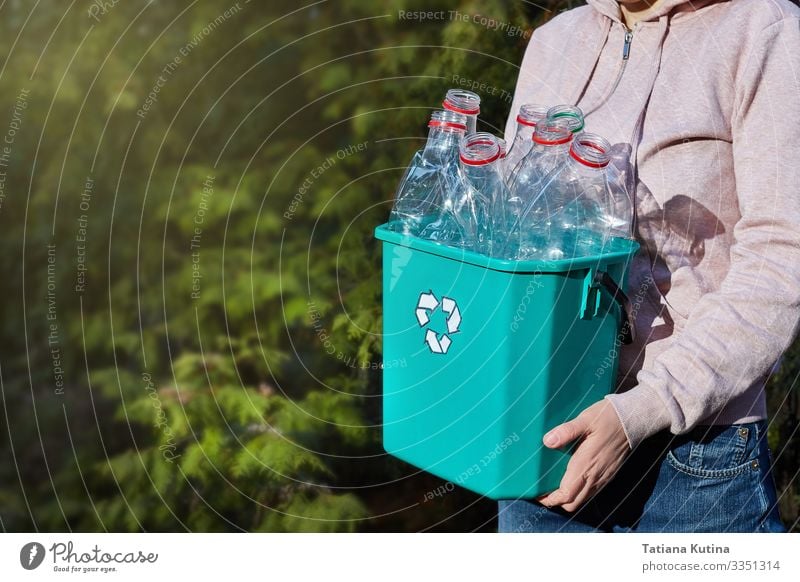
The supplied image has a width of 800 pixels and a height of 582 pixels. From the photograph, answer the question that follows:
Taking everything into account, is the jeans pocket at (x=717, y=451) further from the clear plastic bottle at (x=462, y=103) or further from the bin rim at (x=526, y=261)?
the clear plastic bottle at (x=462, y=103)

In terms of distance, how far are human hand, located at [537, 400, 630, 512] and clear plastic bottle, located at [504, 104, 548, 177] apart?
1.23 ft

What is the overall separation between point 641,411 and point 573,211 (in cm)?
30

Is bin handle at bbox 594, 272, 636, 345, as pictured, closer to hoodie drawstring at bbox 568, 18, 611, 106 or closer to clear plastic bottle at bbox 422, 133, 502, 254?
clear plastic bottle at bbox 422, 133, 502, 254

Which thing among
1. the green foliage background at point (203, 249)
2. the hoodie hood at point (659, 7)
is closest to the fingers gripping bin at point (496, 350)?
the hoodie hood at point (659, 7)

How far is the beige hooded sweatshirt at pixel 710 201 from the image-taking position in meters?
1.21

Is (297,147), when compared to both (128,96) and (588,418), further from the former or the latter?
(588,418)

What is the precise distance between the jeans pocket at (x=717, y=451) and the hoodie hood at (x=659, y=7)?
0.62m

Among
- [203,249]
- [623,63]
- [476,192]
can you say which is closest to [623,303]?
[476,192]

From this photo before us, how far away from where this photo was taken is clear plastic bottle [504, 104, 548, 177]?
134cm

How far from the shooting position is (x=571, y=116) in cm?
128

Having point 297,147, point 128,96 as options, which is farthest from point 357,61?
point 128,96

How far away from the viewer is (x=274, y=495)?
232cm

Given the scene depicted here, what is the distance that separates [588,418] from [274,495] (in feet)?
4.00

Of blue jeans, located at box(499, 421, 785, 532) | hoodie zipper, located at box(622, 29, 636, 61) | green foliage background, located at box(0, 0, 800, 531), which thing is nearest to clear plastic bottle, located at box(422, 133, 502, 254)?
hoodie zipper, located at box(622, 29, 636, 61)
